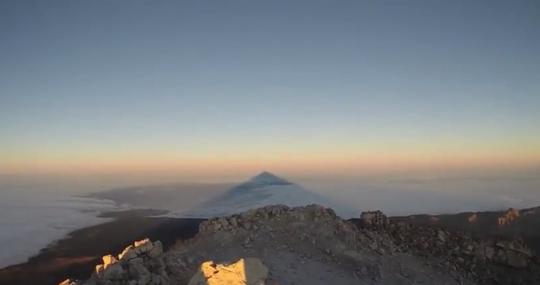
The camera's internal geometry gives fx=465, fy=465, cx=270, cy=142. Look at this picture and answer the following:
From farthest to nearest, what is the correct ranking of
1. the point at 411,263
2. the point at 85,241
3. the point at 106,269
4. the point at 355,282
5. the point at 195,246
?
the point at 85,241 < the point at 411,263 < the point at 195,246 < the point at 355,282 < the point at 106,269

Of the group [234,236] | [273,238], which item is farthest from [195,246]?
[273,238]

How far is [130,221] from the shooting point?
154 ft

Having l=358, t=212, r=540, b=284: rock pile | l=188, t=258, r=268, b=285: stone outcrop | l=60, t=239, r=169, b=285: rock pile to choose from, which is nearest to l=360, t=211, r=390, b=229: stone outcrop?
l=358, t=212, r=540, b=284: rock pile

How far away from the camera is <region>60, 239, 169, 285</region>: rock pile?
43.7 ft

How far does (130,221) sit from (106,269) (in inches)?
1365

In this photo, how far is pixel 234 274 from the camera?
37.6ft

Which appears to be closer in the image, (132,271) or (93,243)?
(132,271)

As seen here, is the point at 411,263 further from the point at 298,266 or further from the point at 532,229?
the point at 532,229

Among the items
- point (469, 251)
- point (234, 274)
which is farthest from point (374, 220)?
point (234, 274)

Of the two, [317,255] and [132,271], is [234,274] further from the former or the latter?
[317,255]

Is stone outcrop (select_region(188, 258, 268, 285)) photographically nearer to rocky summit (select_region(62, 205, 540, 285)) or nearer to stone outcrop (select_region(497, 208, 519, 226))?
rocky summit (select_region(62, 205, 540, 285))

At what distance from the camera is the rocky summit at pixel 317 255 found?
13.9 m

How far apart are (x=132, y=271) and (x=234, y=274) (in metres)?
3.96

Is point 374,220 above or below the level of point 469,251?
above
